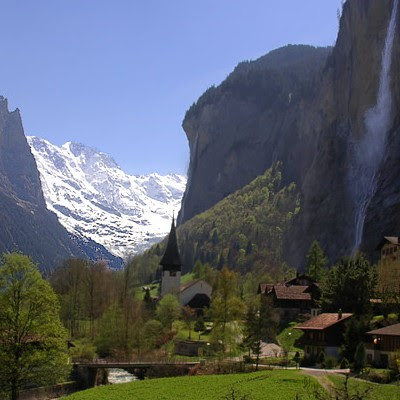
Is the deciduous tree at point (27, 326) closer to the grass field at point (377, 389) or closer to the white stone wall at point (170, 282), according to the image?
the grass field at point (377, 389)

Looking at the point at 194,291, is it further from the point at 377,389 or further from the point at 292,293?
the point at 377,389

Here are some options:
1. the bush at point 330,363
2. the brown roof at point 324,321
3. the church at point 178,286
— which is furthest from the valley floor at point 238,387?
the church at point 178,286

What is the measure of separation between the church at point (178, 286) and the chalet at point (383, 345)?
2078 inches

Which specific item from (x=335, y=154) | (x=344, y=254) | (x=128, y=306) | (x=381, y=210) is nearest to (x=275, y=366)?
(x=128, y=306)

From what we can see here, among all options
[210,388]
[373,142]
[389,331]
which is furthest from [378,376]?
[373,142]

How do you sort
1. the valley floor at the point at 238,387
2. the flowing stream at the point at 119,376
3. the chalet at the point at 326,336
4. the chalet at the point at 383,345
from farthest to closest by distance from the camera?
the flowing stream at the point at 119,376
the chalet at the point at 326,336
the chalet at the point at 383,345
the valley floor at the point at 238,387

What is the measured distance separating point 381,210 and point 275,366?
2201 inches

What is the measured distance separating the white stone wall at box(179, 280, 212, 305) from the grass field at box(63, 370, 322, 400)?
5257 cm

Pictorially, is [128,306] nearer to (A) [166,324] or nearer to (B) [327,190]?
(A) [166,324]

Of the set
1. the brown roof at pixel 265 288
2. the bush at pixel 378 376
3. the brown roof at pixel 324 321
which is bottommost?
the bush at pixel 378 376

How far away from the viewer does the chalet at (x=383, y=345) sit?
1961 inches

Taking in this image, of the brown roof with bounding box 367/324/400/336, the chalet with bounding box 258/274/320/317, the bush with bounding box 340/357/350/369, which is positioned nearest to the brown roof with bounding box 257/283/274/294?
the chalet with bounding box 258/274/320/317

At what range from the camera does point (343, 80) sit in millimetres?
151625

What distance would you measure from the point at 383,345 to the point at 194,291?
190ft
